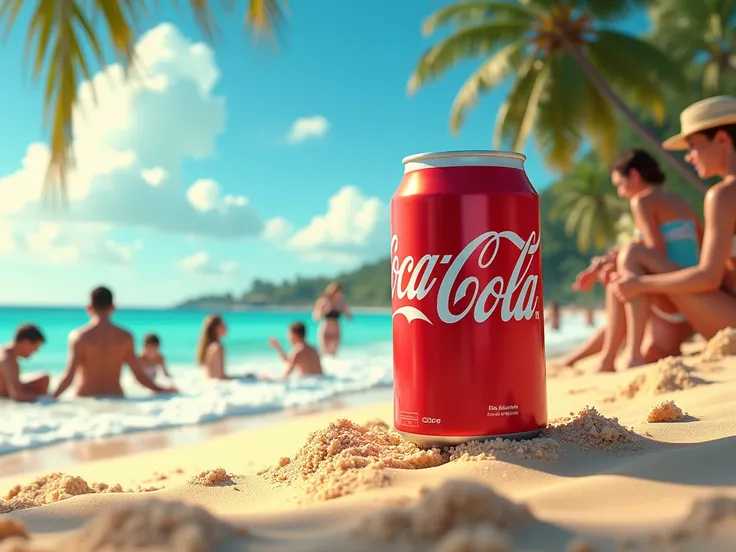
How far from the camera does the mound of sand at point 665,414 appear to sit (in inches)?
73.5

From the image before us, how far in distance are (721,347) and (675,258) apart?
77 centimetres

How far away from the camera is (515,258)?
1.59 m

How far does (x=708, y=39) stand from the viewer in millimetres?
20422

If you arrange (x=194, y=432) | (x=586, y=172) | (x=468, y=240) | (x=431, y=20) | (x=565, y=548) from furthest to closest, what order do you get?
(x=586, y=172), (x=431, y=20), (x=194, y=432), (x=468, y=240), (x=565, y=548)

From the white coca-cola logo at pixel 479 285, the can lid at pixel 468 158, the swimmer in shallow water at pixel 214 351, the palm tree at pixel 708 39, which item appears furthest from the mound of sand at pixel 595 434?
the palm tree at pixel 708 39

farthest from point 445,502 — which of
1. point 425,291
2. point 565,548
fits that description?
point 425,291

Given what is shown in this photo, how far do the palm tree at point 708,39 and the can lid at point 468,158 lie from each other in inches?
824

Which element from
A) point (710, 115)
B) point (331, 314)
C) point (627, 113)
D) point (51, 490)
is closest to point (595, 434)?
point (51, 490)

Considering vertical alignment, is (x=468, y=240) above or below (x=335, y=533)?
above

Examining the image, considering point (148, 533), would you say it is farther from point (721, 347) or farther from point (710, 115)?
point (710, 115)

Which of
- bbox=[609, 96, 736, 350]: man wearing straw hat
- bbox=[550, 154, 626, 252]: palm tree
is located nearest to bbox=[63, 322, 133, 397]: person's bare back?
bbox=[609, 96, 736, 350]: man wearing straw hat

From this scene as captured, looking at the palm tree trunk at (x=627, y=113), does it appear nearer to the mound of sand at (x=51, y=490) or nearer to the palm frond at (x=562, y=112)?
the palm frond at (x=562, y=112)

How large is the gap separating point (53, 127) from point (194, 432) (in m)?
2.07

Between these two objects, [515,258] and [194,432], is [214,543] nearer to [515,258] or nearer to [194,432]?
[515,258]
